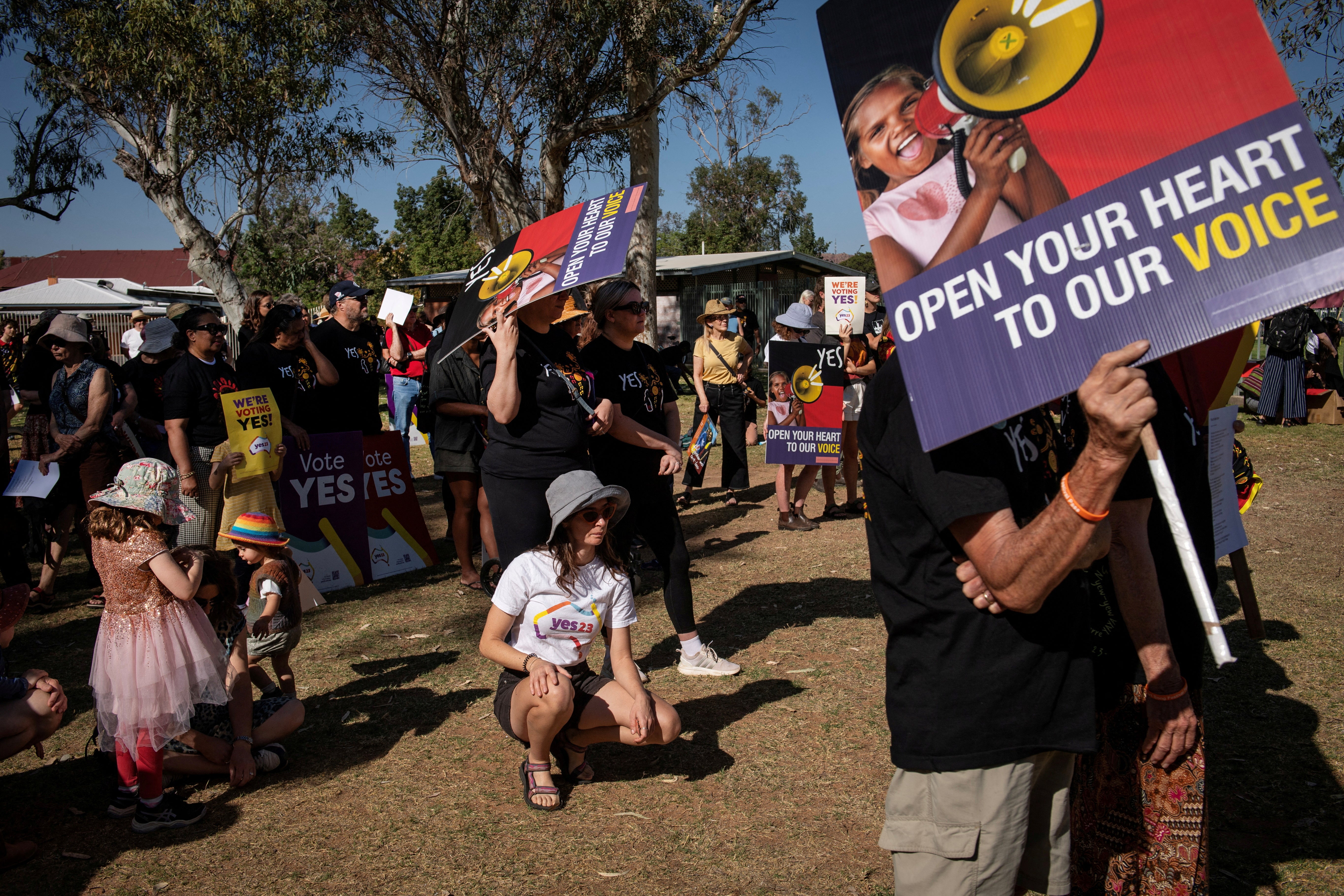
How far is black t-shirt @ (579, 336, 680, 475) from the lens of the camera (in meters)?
4.66

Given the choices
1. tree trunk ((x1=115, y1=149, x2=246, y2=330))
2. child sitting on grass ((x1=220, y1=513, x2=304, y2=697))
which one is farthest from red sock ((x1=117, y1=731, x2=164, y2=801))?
tree trunk ((x1=115, y1=149, x2=246, y2=330))

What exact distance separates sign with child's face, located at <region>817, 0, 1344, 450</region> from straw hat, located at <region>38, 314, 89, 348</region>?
613cm

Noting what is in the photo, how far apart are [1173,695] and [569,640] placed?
2.11 metres

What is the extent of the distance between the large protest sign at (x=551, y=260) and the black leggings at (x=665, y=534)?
1254 millimetres

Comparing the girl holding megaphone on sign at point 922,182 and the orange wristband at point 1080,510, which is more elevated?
the girl holding megaphone on sign at point 922,182

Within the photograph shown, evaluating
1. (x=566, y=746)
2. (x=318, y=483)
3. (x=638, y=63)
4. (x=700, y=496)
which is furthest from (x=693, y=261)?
(x=566, y=746)

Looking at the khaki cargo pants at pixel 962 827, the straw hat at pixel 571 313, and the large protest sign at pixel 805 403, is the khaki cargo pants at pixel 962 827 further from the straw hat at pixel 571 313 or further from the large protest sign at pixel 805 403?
the large protest sign at pixel 805 403

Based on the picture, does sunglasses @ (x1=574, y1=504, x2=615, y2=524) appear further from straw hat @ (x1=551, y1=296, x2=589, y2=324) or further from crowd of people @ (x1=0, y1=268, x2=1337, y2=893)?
straw hat @ (x1=551, y1=296, x2=589, y2=324)

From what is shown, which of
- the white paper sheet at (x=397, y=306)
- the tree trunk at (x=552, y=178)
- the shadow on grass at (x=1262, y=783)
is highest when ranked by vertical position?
the tree trunk at (x=552, y=178)

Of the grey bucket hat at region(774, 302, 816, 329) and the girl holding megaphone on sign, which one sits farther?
the grey bucket hat at region(774, 302, 816, 329)

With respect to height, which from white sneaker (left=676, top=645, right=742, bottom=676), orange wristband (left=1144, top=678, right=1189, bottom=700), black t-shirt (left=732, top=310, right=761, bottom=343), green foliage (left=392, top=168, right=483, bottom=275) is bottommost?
white sneaker (left=676, top=645, right=742, bottom=676)

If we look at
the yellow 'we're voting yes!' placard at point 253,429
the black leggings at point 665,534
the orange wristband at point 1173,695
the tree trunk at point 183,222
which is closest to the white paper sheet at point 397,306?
the yellow 'we're voting yes!' placard at point 253,429

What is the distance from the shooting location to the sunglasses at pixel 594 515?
11.5 ft

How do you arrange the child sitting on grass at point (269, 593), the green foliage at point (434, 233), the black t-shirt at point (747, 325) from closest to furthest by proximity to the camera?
the child sitting on grass at point (269, 593), the black t-shirt at point (747, 325), the green foliage at point (434, 233)
